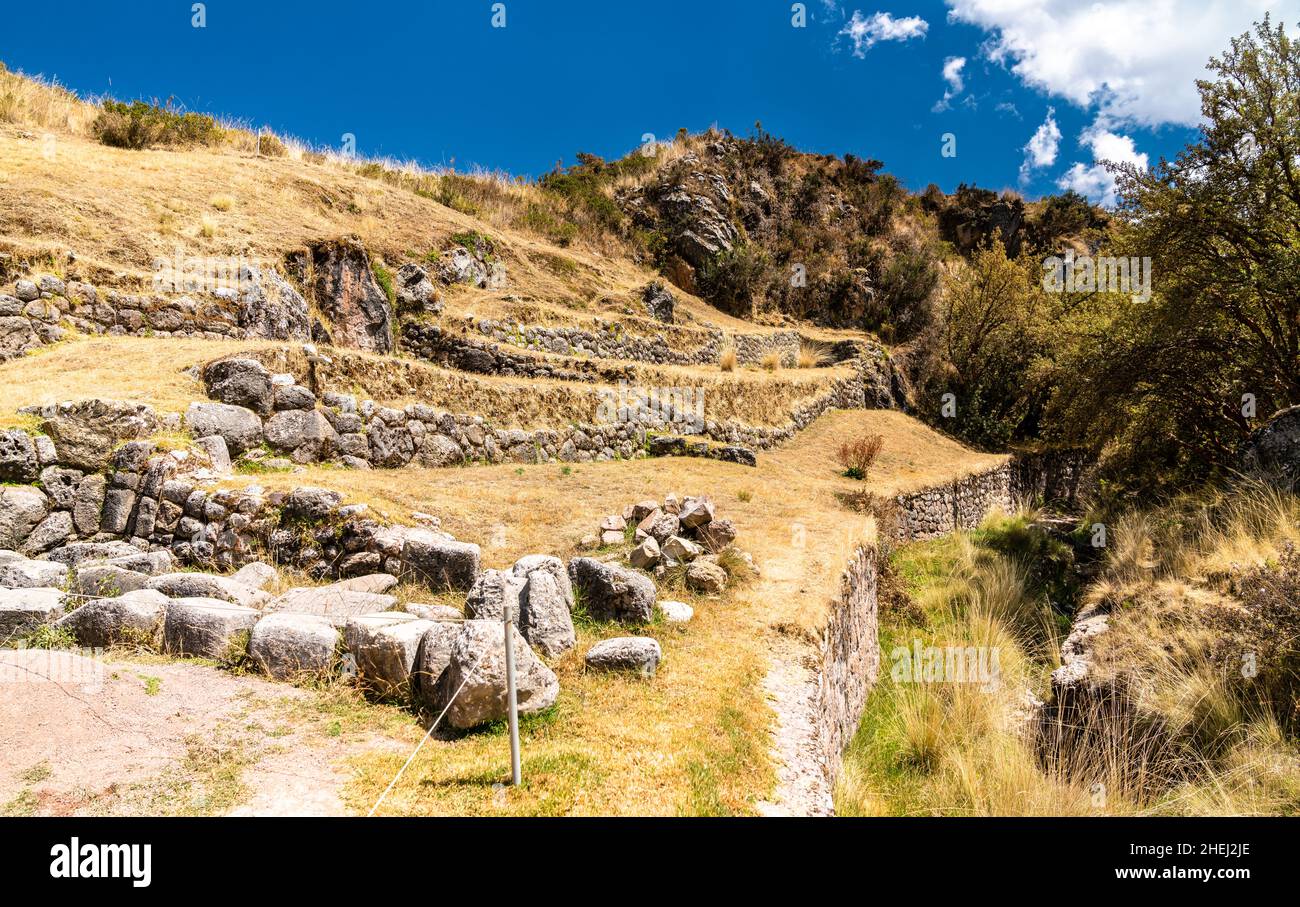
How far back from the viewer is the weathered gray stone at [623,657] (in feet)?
17.2

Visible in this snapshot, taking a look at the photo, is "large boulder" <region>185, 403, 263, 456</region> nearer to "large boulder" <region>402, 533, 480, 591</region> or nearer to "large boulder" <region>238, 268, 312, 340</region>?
"large boulder" <region>402, 533, 480, 591</region>

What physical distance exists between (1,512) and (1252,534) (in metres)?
14.1

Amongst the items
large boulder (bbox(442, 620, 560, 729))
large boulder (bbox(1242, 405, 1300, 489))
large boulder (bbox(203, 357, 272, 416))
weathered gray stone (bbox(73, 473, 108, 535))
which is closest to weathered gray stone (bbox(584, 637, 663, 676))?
large boulder (bbox(442, 620, 560, 729))

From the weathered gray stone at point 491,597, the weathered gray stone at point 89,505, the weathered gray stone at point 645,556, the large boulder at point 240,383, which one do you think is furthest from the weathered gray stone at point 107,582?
the weathered gray stone at point 645,556

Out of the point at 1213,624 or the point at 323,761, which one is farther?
the point at 1213,624

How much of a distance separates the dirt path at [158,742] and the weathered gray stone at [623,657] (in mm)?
1705

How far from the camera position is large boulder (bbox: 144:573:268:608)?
579 centimetres

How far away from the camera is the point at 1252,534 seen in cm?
736

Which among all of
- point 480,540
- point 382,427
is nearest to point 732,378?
point 382,427

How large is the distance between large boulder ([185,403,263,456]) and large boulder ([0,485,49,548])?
5.97 feet

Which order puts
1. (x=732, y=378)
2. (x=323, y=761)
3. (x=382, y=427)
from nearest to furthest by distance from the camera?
(x=323, y=761) < (x=382, y=427) < (x=732, y=378)

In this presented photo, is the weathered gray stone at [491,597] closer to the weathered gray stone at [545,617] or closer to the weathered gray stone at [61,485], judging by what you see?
the weathered gray stone at [545,617]

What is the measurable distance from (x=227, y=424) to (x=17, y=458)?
7.43ft
